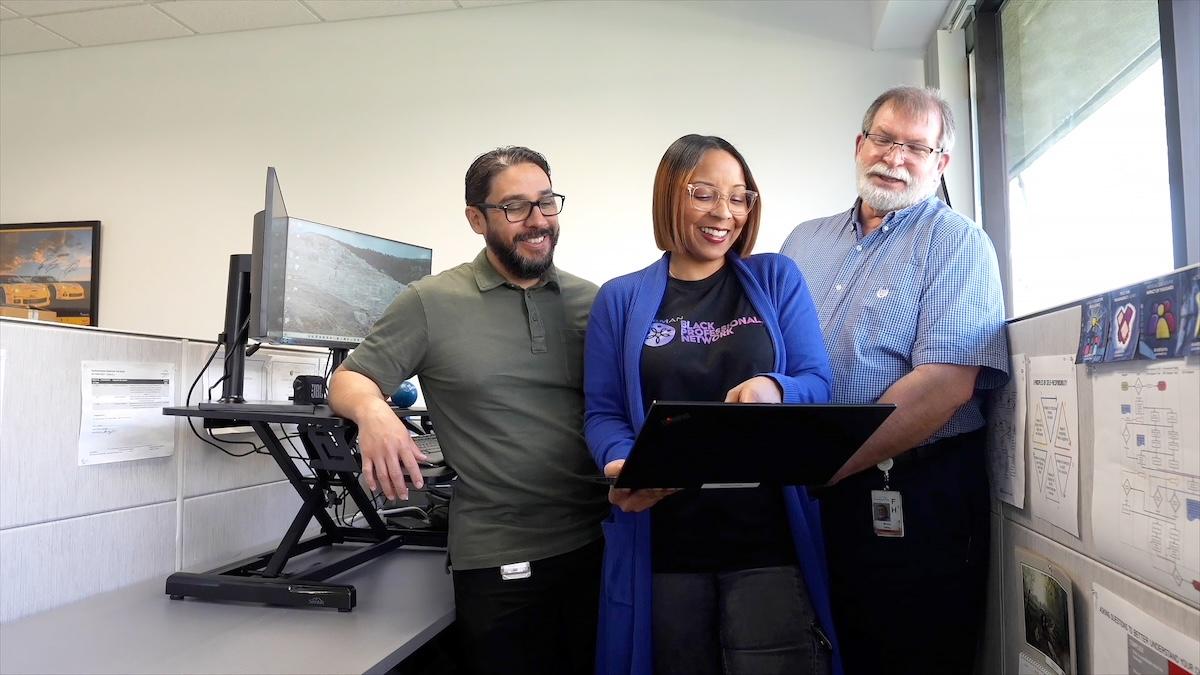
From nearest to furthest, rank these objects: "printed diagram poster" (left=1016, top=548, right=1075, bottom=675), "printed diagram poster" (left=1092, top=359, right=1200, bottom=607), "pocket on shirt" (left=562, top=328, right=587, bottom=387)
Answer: "printed diagram poster" (left=1092, top=359, right=1200, bottom=607) < "printed diagram poster" (left=1016, top=548, right=1075, bottom=675) < "pocket on shirt" (left=562, top=328, right=587, bottom=387)

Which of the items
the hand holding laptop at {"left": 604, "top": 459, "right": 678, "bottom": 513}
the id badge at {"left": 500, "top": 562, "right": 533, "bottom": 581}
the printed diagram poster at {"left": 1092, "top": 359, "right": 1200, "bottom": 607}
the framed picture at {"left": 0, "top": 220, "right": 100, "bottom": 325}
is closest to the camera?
the printed diagram poster at {"left": 1092, "top": 359, "right": 1200, "bottom": 607}

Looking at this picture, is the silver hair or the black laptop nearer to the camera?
the black laptop

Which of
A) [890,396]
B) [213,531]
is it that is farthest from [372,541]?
[890,396]

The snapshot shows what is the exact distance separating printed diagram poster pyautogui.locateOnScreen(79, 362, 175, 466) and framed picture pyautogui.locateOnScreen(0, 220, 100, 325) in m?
2.85

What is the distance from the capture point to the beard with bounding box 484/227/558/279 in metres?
1.49

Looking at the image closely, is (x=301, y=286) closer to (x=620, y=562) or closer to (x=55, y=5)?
(x=620, y=562)

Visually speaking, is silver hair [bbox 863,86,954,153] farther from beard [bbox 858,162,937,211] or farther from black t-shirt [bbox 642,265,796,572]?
black t-shirt [bbox 642,265,796,572]

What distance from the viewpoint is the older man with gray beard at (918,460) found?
120 cm

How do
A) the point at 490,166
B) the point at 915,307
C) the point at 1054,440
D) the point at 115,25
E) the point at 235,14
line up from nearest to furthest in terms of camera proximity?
1. the point at 1054,440
2. the point at 915,307
3. the point at 490,166
4. the point at 235,14
5. the point at 115,25

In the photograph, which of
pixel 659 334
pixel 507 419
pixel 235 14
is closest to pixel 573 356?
pixel 507 419

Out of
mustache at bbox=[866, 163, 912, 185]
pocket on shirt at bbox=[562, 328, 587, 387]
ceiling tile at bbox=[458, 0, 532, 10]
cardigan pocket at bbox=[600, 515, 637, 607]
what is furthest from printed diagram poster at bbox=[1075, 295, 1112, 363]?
ceiling tile at bbox=[458, 0, 532, 10]

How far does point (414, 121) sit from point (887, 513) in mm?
3147

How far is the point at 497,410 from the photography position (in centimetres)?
142

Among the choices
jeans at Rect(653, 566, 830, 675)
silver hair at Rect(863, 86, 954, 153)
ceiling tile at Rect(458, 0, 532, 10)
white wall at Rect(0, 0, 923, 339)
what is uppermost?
ceiling tile at Rect(458, 0, 532, 10)
